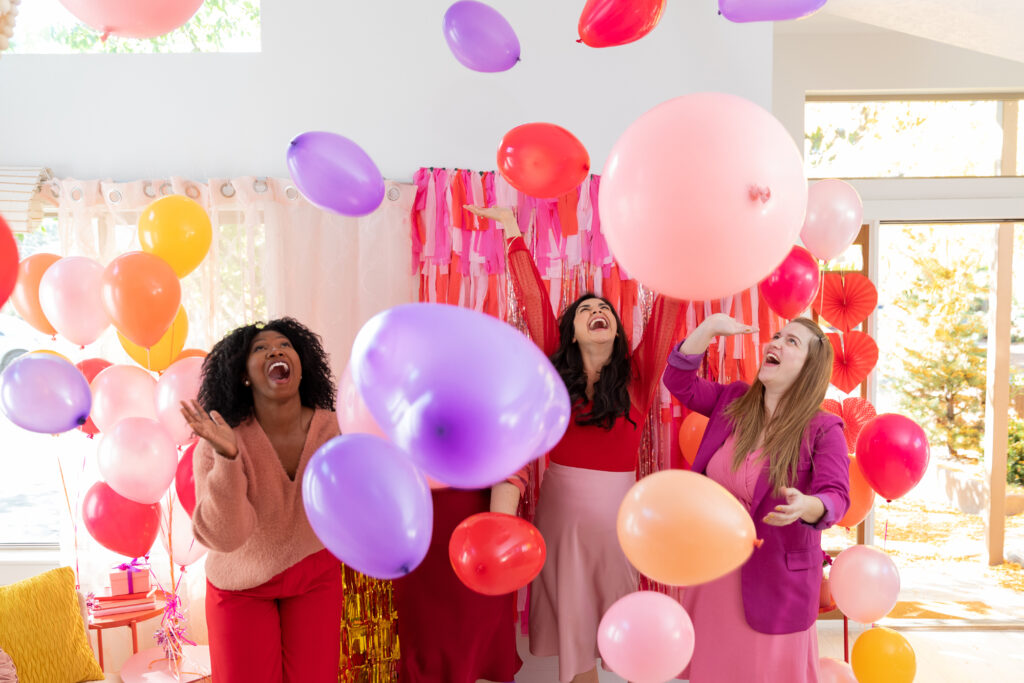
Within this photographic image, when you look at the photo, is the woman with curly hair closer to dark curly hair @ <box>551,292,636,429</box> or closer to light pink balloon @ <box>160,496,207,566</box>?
light pink balloon @ <box>160,496,207,566</box>

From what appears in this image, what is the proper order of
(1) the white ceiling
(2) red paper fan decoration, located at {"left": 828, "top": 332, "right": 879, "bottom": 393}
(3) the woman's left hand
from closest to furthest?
(3) the woman's left hand, (2) red paper fan decoration, located at {"left": 828, "top": 332, "right": 879, "bottom": 393}, (1) the white ceiling

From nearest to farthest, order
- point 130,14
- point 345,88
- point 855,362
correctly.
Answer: point 130,14 < point 855,362 < point 345,88

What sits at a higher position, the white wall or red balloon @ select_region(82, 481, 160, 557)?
the white wall

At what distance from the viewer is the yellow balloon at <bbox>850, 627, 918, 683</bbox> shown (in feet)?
7.28

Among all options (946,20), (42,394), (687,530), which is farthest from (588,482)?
(946,20)

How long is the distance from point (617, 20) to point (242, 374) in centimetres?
135

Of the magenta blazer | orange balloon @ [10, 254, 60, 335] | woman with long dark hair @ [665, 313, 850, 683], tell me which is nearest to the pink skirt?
woman with long dark hair @ [665, 313, 850, 683]

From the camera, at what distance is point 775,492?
1.90 meters

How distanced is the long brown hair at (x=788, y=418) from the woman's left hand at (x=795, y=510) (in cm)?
12

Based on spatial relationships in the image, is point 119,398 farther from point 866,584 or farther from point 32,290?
point 866,584

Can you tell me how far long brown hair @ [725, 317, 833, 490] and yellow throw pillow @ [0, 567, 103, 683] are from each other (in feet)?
6.35

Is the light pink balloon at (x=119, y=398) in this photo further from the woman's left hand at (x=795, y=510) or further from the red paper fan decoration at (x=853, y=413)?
the red paper fan decoration at (x=853, y=413)

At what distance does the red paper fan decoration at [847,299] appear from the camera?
2.47 m

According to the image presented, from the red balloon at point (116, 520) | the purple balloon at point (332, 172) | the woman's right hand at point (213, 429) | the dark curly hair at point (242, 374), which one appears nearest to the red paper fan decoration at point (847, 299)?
the purple balloon at point (332, 172)
